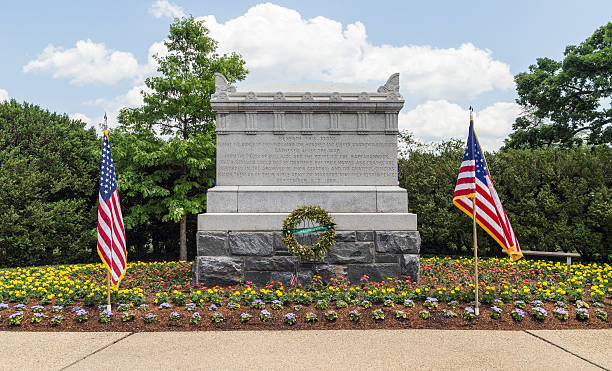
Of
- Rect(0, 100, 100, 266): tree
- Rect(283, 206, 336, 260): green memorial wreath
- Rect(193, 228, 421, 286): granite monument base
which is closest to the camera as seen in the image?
Rect(283, 206, 336, 260): green memorial wreath

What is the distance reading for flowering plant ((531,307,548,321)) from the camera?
199 inches

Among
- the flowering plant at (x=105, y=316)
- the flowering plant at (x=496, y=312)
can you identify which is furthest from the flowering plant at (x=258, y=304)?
the flowering plant at (x=496, y=312)

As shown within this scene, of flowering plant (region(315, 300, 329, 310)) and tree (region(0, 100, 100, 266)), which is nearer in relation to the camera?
flowering plant (region(315, 300, 329, 310))

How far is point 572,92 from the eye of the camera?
51.5 ft

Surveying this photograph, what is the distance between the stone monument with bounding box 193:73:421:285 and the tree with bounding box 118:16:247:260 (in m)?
4.02

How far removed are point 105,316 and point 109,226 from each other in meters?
1.14

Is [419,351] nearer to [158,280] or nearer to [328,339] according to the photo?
[328,339]

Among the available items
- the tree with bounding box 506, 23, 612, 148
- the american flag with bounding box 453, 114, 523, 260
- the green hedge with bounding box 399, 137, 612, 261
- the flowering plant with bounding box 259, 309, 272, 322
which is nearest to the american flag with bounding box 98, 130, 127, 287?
the flowering plant with bounding box 259, 309, 272, 322

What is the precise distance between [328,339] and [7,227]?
9.52 m

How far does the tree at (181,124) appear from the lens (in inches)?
442

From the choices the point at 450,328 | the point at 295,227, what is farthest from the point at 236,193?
the point at 450,328

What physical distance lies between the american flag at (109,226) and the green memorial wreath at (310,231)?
2.38 meters

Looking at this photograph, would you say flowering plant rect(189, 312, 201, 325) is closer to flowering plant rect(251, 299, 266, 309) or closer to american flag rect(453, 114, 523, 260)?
flowering plant rect(251, 299, 266, 309)

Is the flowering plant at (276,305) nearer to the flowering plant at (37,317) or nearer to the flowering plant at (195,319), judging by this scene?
the flowering plant at (195,319)
